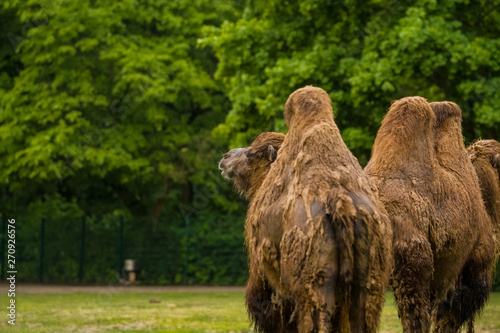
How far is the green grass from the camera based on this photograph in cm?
1299

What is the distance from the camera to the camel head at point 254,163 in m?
7.97

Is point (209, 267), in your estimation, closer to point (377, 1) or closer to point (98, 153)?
point (98, 153)

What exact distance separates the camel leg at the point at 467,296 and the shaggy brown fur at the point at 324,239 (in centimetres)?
248

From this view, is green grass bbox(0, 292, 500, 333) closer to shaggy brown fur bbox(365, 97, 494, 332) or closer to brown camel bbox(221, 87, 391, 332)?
shaggy brown fur bbox(365, 97, 494, 332)

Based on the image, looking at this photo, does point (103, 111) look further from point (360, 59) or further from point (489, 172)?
point (489, 172)

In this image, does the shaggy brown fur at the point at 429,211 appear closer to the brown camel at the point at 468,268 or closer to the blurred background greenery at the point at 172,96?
the brown camel at the point at 468,268

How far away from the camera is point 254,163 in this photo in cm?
805

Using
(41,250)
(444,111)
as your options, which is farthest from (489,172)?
(41,250)

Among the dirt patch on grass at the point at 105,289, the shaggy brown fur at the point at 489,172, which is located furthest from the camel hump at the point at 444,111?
the dirt patch on grass at the point at 105,289

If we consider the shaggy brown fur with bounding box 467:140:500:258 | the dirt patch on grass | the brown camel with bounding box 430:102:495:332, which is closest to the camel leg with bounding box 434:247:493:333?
the brown camel with bounding box 430:102:495:332

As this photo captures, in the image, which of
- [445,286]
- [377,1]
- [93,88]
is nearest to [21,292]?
[93,88]

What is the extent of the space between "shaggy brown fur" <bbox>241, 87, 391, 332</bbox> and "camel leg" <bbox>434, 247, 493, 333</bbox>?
2482 millimetres

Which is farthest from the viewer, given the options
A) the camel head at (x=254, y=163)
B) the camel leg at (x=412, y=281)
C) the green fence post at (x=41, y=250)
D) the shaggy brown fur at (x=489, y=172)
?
the green fence post at (x=41, y=250)

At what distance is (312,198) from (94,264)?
23079 mm
